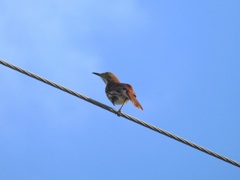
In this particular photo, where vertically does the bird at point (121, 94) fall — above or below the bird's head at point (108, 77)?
below

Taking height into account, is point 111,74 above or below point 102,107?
above

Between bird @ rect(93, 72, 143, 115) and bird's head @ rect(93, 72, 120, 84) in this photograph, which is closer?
bird @ rect(93, 72, 143, 115)

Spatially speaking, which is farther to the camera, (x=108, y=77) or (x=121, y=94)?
(x=108, y=77)

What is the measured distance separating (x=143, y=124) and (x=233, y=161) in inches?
48.1

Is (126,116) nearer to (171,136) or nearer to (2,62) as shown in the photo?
(171,136)

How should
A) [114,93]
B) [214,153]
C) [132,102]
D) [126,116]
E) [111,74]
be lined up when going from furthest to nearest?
[111,74] < [114,93] < [132,102] < [126,116] < [214,153]

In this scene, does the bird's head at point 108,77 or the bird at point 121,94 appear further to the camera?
the bird's head at point 108,77

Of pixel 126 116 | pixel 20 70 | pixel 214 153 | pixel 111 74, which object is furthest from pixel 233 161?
pixel 111 74

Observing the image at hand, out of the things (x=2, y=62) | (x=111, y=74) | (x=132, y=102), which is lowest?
(x=2, y=62)

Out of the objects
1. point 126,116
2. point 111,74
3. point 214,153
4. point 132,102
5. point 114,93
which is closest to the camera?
point 214,153

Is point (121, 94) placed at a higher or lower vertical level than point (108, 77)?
lower

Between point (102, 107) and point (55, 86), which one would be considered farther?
point (102, 107)

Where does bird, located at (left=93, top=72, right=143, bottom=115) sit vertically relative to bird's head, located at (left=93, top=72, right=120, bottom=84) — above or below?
below

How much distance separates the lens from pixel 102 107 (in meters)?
7.57
